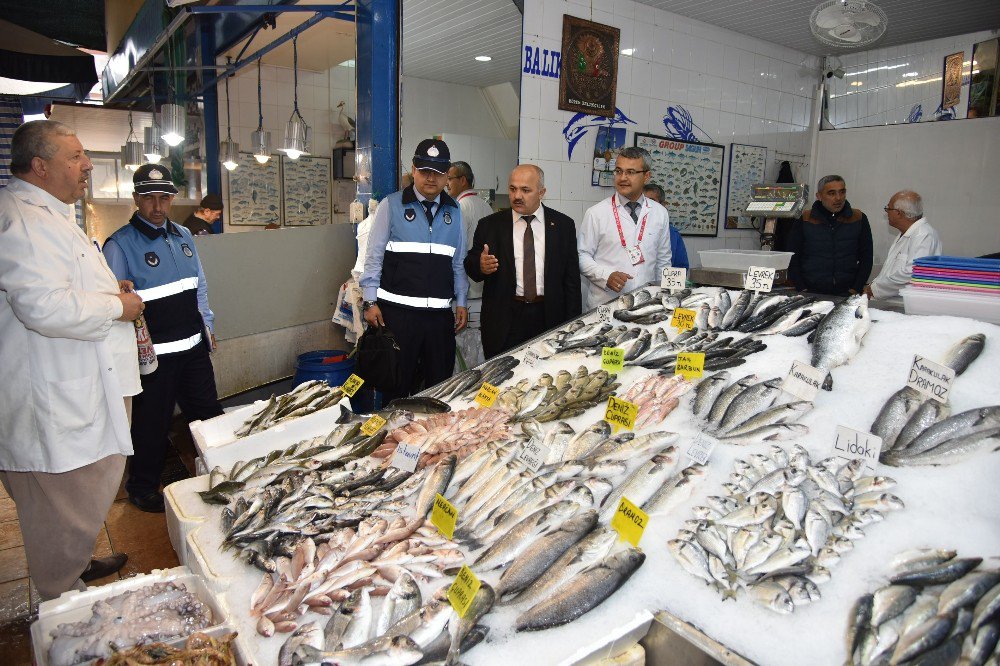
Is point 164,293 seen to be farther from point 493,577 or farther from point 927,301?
point 927,301

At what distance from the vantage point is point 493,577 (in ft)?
5.91

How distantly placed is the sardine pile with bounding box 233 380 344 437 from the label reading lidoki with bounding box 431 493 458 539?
1.25 metres

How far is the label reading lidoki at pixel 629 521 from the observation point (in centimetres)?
177

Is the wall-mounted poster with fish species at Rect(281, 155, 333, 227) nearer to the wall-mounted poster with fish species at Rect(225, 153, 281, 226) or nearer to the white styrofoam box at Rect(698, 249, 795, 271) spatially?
the wall-mounted poster with fish species at Rect(225, 153, 281, 226)

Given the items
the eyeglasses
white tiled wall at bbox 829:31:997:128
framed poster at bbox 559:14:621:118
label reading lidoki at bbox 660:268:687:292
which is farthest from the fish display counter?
white tiled wall at bbox 829:31:997:128

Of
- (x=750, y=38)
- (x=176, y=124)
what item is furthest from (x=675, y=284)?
(x=176, y=124)

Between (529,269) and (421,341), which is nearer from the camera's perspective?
(529,269)

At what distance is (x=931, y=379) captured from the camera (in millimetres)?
1986

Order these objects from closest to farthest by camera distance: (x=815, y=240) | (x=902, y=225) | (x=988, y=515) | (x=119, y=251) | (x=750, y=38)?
(x=988, y=515)
(x=119, y=251)
(x=902, y=225)
(x=815, y=240)
(x=750, y=38)

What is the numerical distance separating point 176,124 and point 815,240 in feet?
24.9

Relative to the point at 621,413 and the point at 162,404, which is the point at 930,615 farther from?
the point at 162,404

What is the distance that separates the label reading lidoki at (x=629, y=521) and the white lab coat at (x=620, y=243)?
2889mm

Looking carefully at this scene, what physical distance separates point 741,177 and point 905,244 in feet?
→ 10.3

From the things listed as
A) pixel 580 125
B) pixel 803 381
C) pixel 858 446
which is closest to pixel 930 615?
pixel 858 446
